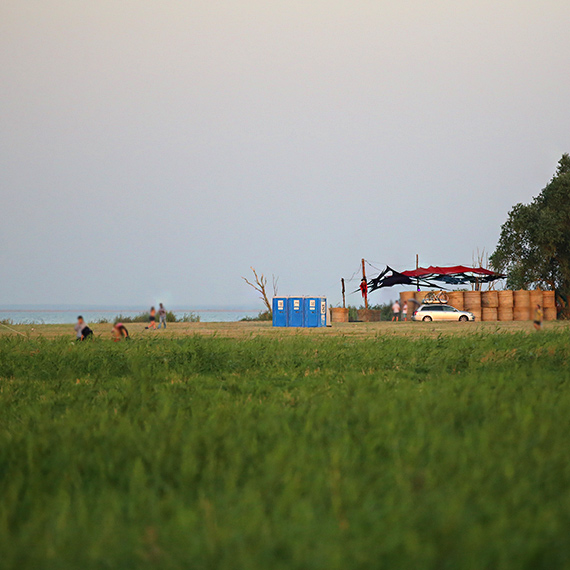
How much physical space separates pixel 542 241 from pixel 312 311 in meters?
15.6

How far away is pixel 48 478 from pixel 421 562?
10.3 feet

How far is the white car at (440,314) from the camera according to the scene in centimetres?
3759

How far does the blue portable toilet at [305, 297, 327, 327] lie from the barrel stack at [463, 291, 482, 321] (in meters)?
11.8

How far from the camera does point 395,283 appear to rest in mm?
40844

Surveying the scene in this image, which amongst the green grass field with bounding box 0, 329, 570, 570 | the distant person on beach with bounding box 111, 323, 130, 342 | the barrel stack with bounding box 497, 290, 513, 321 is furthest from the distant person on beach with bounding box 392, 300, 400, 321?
the green grass field with bounding box 0, 329, 570, 570

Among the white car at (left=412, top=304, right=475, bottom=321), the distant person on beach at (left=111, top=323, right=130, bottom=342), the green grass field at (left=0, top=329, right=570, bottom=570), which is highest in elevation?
the white car at (left=412, top=304, right=475, bottom=321)

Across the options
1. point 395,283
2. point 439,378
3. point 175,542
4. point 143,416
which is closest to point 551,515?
point 175,542

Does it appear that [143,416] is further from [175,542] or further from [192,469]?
[175,542]

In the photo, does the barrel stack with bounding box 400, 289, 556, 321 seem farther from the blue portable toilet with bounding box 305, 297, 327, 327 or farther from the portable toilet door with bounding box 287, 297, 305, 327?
the portable toilet door with bounding box 287, 297, 305, 327

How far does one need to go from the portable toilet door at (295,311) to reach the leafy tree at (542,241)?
14785mm

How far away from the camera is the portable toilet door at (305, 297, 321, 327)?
1236 inches

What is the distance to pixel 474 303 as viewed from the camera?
38.9m

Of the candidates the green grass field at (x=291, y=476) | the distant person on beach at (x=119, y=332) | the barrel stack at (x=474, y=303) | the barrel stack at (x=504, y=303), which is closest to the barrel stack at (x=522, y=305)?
the barrel stack at (x=504, y=303)

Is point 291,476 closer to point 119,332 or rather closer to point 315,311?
point 119,332
